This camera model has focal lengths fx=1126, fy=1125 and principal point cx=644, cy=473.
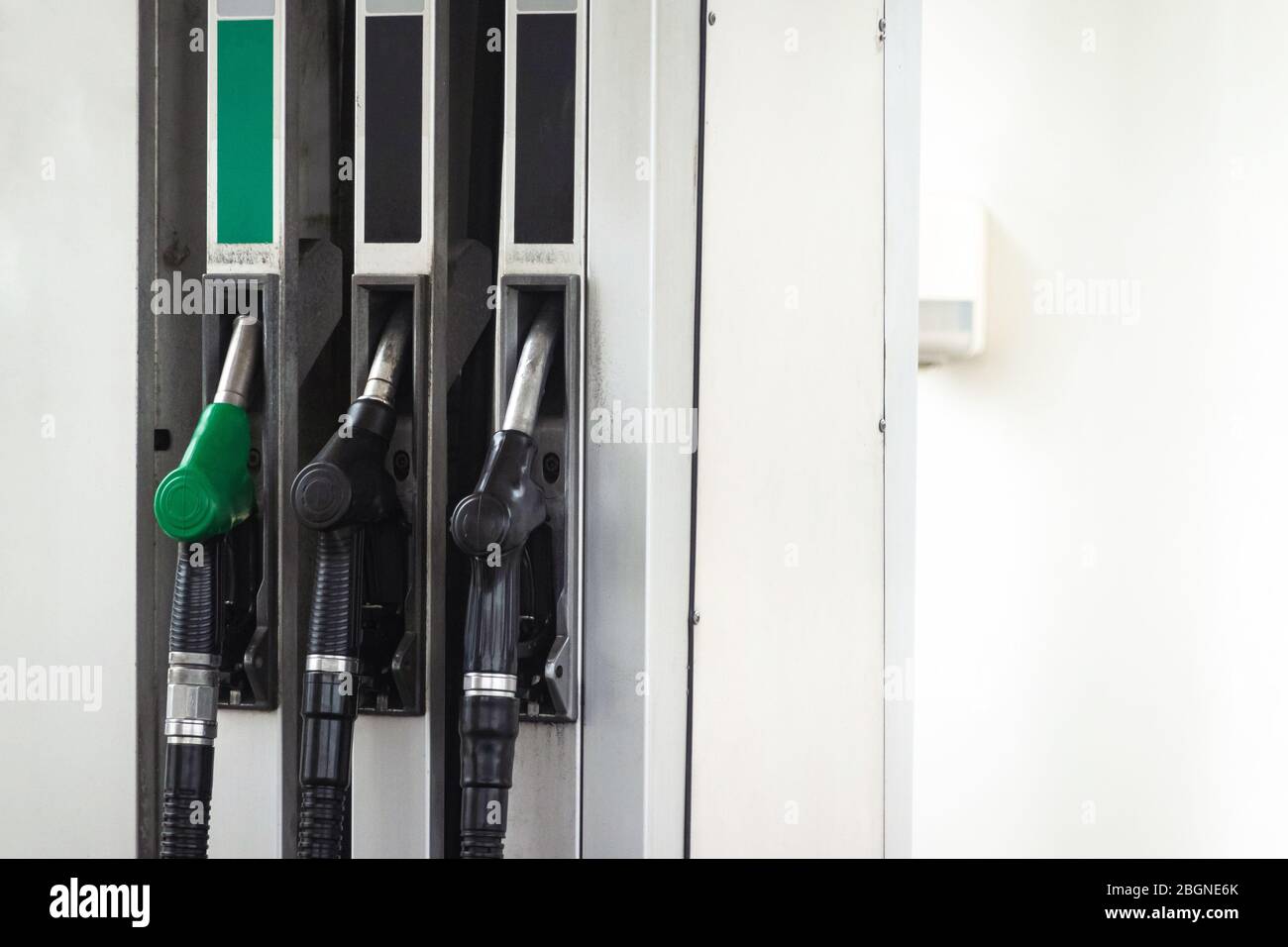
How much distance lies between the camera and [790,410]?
1.03 m

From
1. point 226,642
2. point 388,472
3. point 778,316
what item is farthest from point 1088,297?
point 226,642

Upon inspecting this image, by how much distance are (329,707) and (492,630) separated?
Answer: 0.15 m

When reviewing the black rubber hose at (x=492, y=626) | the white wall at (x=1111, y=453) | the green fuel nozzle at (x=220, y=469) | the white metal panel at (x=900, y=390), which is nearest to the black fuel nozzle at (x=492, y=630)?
the black rubber hose at (x=492, y=626)

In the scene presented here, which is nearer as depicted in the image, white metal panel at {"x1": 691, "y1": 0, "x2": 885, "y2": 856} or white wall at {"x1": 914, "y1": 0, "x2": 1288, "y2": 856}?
white metal panel at {"x1": 691, "y1": 0, "x2": 885, "y2": 856}

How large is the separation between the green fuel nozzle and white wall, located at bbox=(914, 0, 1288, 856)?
4.67 ft

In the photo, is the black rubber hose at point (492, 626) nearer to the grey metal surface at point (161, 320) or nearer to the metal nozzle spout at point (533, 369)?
the metal nozzle spout at point (533, 369)

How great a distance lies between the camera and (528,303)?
1025 mm

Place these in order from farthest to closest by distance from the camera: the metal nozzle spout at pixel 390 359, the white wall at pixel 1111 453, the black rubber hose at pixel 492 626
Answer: the white wall at pixel 1111 453 < the metal nozzle spout at pixel 390 359 < the black rubber hose at pixel 492 626

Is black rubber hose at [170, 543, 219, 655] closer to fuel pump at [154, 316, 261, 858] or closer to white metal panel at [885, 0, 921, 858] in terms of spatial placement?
fuel pump at [154, 316, 261, 858]

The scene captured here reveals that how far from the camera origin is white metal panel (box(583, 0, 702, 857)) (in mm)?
1012

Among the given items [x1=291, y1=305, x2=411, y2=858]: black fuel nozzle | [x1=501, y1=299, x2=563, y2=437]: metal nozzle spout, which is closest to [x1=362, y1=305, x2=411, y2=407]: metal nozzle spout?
[x1=291, y1=305, x2=411, y2=858]: black fuel nozzle

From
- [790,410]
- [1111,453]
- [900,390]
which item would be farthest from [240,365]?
[1111,453]

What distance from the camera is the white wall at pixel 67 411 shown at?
1.08 meters
